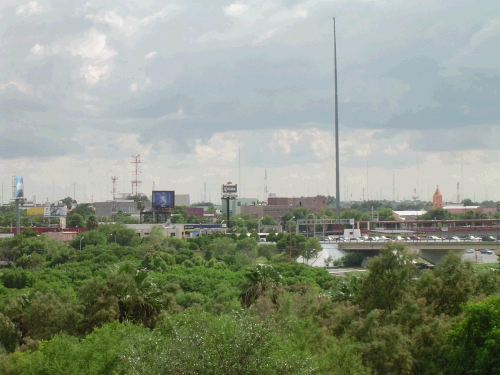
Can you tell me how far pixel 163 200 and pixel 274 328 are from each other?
139 meters

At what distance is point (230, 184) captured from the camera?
559 ft

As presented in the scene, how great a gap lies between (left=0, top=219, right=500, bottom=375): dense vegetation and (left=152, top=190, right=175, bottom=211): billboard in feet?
373

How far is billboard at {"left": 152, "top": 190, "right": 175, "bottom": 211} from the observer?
15900 centimetres

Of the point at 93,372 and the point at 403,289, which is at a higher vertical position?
the point at 403,289

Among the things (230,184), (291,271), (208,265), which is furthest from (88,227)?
(291,271)

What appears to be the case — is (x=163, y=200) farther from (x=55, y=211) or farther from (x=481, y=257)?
(x=481, y=257)

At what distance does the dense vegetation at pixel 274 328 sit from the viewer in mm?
19422

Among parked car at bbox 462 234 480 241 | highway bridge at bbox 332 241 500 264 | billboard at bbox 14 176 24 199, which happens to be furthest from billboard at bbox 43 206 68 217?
parked car at bbox 462 234 480 241

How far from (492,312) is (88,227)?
117712 millimetres

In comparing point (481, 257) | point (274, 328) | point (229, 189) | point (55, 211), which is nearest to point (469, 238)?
point (481, 257)

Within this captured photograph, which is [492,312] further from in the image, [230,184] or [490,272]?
[230,184]

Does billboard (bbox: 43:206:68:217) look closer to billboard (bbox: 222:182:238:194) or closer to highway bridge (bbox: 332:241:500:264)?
billboard (bbox: 222:182:238:194)

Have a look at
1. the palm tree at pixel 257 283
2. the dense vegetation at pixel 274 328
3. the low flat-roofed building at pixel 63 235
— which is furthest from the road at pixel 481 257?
the low flat-roofed building at pixel 63 235

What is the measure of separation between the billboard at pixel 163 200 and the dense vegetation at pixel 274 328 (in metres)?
114
